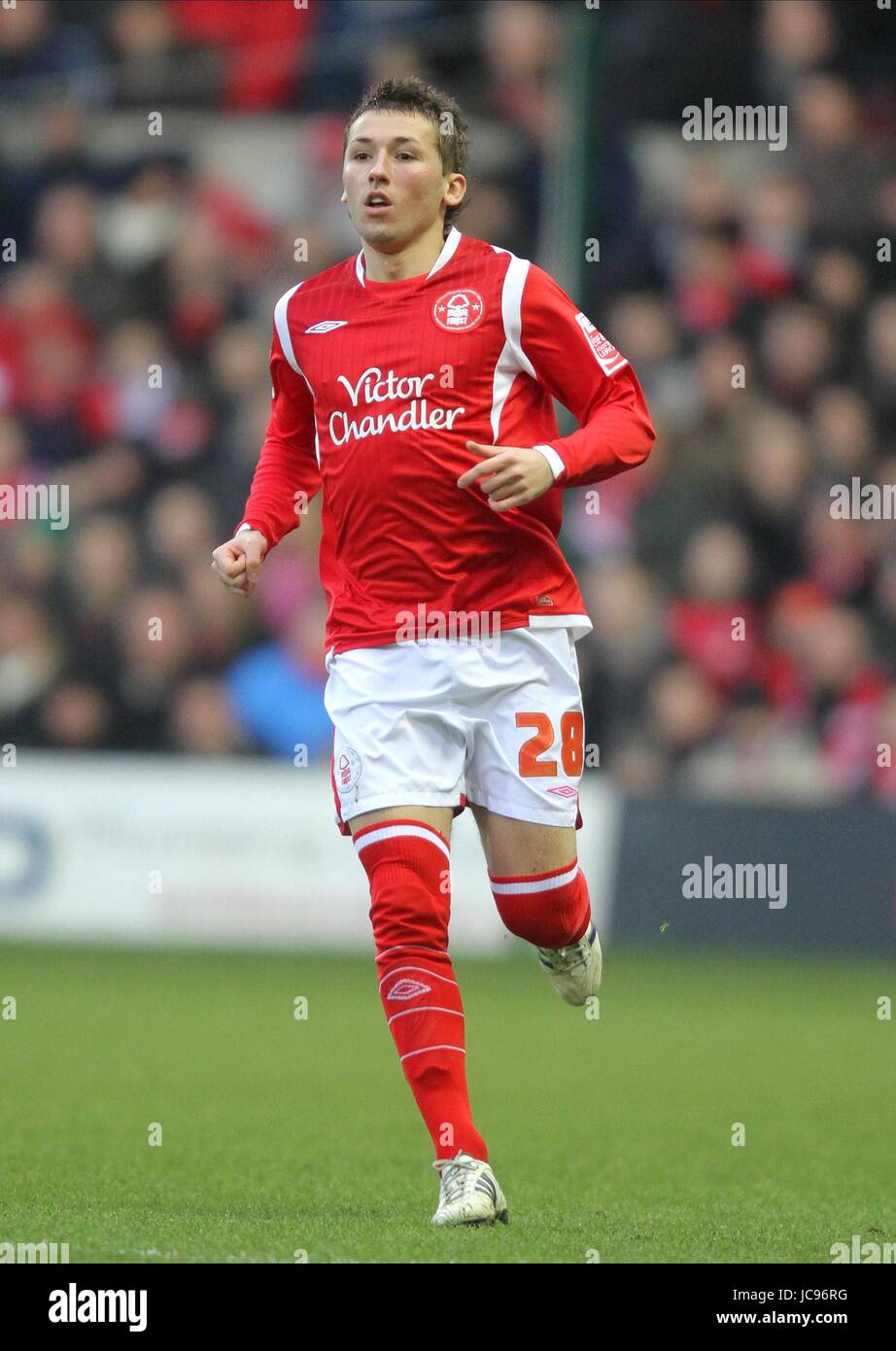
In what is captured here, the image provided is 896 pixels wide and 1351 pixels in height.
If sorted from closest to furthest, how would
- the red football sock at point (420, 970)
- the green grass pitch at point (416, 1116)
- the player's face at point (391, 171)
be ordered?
the green grass pitch at point (416, 1116) → the red football sock at point (420, 970) → the player's face at point (391, 171)

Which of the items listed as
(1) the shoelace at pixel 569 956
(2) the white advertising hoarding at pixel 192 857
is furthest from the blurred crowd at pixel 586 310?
(1) the shoelace at pixel 569 956

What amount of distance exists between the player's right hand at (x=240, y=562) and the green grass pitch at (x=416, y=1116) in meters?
1.42

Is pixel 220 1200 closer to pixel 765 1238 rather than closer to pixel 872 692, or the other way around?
pixel 765 1238

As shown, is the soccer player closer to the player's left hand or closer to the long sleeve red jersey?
the long sleeve red jersey

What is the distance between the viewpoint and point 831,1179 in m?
5.58

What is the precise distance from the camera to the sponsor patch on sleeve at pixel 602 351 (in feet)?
16.9

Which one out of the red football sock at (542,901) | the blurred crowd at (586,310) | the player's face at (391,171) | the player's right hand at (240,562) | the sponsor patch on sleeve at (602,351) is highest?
the blurred crowd at (586,310)

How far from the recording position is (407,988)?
4.91m

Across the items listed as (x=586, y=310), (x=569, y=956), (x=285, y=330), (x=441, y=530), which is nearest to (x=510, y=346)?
(x=441, y=530)

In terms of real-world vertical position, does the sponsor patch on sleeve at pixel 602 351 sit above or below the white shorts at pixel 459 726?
above

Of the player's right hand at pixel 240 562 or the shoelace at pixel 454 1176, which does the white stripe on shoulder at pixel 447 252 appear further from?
the shoelace at pixel 454 1176

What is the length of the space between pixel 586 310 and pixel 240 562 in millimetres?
8668
